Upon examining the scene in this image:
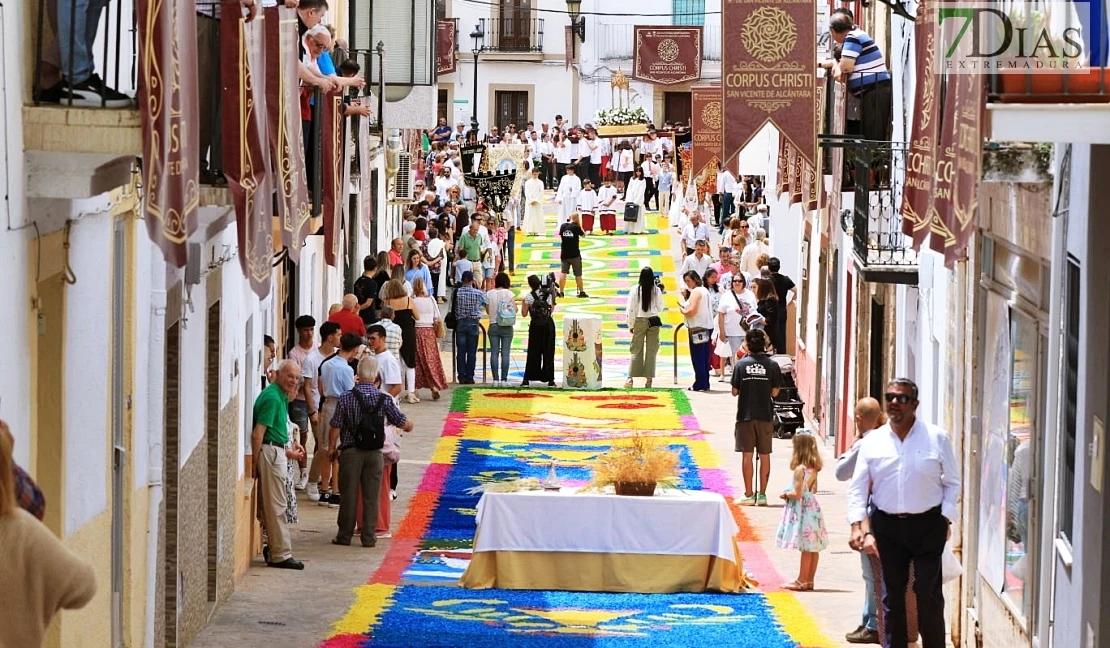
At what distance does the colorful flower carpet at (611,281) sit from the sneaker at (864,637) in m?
16.1

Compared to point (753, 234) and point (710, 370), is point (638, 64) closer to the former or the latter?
point (753, 234)

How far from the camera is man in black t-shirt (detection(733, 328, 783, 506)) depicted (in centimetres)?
1914

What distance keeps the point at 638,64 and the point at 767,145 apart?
2982cm

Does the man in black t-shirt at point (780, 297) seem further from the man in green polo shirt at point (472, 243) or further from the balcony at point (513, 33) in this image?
the balcony at point (513, 33)

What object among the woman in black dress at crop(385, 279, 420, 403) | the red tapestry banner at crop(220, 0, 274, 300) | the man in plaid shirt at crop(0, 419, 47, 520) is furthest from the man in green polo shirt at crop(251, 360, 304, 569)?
the woman in black dress at crop(385, 279, 420, 403)

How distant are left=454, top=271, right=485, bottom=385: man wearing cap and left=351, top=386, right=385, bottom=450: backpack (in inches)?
430

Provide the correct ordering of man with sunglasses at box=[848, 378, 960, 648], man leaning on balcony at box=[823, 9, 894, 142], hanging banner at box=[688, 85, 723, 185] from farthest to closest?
1. hanging banner at box=[688, 85, 723, 185]
2. man leaning on balcony at box=[823, 9, 894, 142]
3. man with sunglasses at box=[848, 378, 960, 648]

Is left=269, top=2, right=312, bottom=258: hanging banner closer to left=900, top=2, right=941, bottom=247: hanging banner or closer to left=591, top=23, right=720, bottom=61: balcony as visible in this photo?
left=900, top=2, right=941, bottom=247: hanging banner

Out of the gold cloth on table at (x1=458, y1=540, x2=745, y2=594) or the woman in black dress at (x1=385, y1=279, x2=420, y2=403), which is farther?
the woman in black dress at (x1=385, y1=279, x2=420, y2=403)

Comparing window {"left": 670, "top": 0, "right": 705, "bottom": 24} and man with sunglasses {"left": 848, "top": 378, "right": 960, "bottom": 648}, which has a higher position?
window {"left": 670, "top": 0, "right": 705, "bottom": 24}

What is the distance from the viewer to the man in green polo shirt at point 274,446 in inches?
609

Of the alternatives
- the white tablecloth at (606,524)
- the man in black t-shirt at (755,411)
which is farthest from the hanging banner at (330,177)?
the man in black t-shirt at (755,411)

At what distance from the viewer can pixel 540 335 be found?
2855 cm

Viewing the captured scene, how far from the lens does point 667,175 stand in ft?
168
